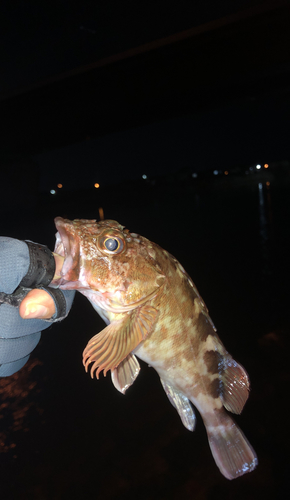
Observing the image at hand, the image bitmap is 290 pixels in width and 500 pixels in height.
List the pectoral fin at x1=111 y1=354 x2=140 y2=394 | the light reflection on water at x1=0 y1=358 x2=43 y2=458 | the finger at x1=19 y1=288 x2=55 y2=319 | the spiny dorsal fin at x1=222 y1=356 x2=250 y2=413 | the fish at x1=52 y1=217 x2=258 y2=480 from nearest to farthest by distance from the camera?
1. the finger at x1=19 y1=288 x2=55 y2=319
2. the fish at x1=52 y1=217 x2=258 y2=480
3. the pectoral fin at x1=111 y1=354 x2=140 y2=394
4. the spiny dorsal fin at x1=222 y1=356 x2=250 y2=413
5. the light reflection on water at x1=0 y1=358 x2=43 y2=458

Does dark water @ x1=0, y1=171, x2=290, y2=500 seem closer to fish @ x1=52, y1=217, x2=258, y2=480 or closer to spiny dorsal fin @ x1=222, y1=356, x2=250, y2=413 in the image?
fish @ x1=52, y1=217, x2=258, y2=480

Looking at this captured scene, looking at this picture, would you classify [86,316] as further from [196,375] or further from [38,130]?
[38,130]

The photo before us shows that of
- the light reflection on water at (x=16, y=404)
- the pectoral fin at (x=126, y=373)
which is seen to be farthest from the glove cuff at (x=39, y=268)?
the light reflection on water at (x=16, y=404)

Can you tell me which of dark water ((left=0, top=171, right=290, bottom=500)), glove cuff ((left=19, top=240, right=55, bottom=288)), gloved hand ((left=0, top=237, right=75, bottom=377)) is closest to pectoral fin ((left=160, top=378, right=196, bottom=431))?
gloved hand ((left=0, top=237, right=75, bottom=377))

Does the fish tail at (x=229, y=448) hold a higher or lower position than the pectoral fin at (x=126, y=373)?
lower

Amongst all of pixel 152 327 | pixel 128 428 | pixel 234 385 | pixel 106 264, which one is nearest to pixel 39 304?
pixel 106 264

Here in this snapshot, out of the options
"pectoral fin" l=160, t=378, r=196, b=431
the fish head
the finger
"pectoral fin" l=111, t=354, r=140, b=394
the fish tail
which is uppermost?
the fish head

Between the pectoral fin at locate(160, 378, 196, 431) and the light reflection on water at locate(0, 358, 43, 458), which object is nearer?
the pectoral fin at locate(160, 378, 196, 431)

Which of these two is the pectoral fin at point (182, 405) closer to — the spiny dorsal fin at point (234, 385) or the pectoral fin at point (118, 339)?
the spiny dorsal fin at point (234, 385)
